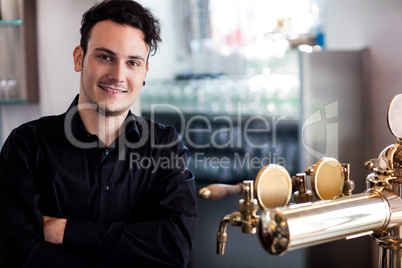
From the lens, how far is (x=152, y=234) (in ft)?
4.63

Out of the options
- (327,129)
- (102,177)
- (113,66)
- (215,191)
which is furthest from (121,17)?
(327,129)

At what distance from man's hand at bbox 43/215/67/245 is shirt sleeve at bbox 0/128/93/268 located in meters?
0.02

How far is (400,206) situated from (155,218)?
2.88 feet

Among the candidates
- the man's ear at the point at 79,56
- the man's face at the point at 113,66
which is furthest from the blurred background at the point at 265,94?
the man's face at the point at 113,66

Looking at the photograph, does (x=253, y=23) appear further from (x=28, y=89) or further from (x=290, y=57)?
(x=28, y=89)

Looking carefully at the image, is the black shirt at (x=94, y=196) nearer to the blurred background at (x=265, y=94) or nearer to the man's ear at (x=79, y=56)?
the man's ear at (x=79, y=56)

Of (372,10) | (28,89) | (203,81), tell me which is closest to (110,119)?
(28,89)

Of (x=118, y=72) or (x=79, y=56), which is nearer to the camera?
(x=118, y=72)

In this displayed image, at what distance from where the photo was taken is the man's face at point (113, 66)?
143 cm

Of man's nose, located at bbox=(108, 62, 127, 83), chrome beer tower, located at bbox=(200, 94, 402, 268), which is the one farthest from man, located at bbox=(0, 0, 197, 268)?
chrome beer tower, located at bbox=(200, 94, 402, 268)

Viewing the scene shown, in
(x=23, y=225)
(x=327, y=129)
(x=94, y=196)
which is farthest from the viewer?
(x=327, y=129)

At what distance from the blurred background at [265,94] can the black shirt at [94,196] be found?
0.98 m

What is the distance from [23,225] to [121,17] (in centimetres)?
66

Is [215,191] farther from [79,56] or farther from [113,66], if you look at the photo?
[79,56]
